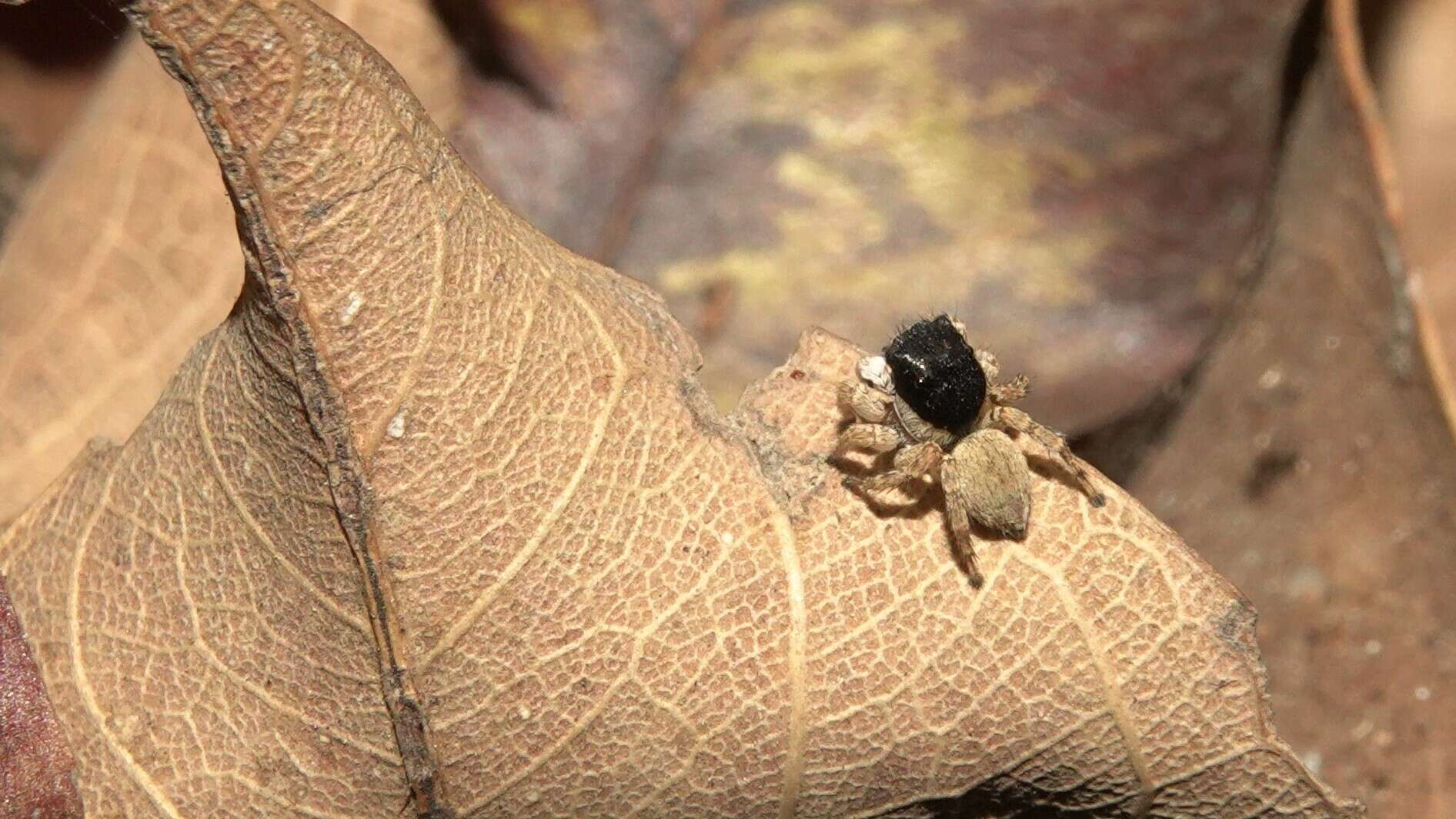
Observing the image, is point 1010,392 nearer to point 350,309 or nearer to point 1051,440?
point 1051,440

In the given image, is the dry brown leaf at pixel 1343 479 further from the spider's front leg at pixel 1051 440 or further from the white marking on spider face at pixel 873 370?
the white marking on spider face at pixel 873 370

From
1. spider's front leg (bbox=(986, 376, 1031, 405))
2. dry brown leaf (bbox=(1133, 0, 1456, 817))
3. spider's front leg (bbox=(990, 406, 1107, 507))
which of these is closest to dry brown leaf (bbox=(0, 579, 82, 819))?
spider's front leg (bbox=(990, 406, 1107, 507))

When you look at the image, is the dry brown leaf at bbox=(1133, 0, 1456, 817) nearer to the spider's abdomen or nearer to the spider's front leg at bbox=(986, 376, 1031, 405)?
the spider's front leg at bbox=(986, 376, 1031, 405)

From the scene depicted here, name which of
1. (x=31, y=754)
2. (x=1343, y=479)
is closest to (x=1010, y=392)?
(x=1343, y=479)

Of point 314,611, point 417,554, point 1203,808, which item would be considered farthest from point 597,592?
point 1203,808

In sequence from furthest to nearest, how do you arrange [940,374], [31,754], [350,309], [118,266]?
[118,266] → [940,374] → [31,754] → [350,309]

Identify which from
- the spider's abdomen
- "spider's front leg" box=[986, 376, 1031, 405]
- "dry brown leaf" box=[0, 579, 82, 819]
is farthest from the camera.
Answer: "spider's front leg" box=[986, 376, 1031, 405]
